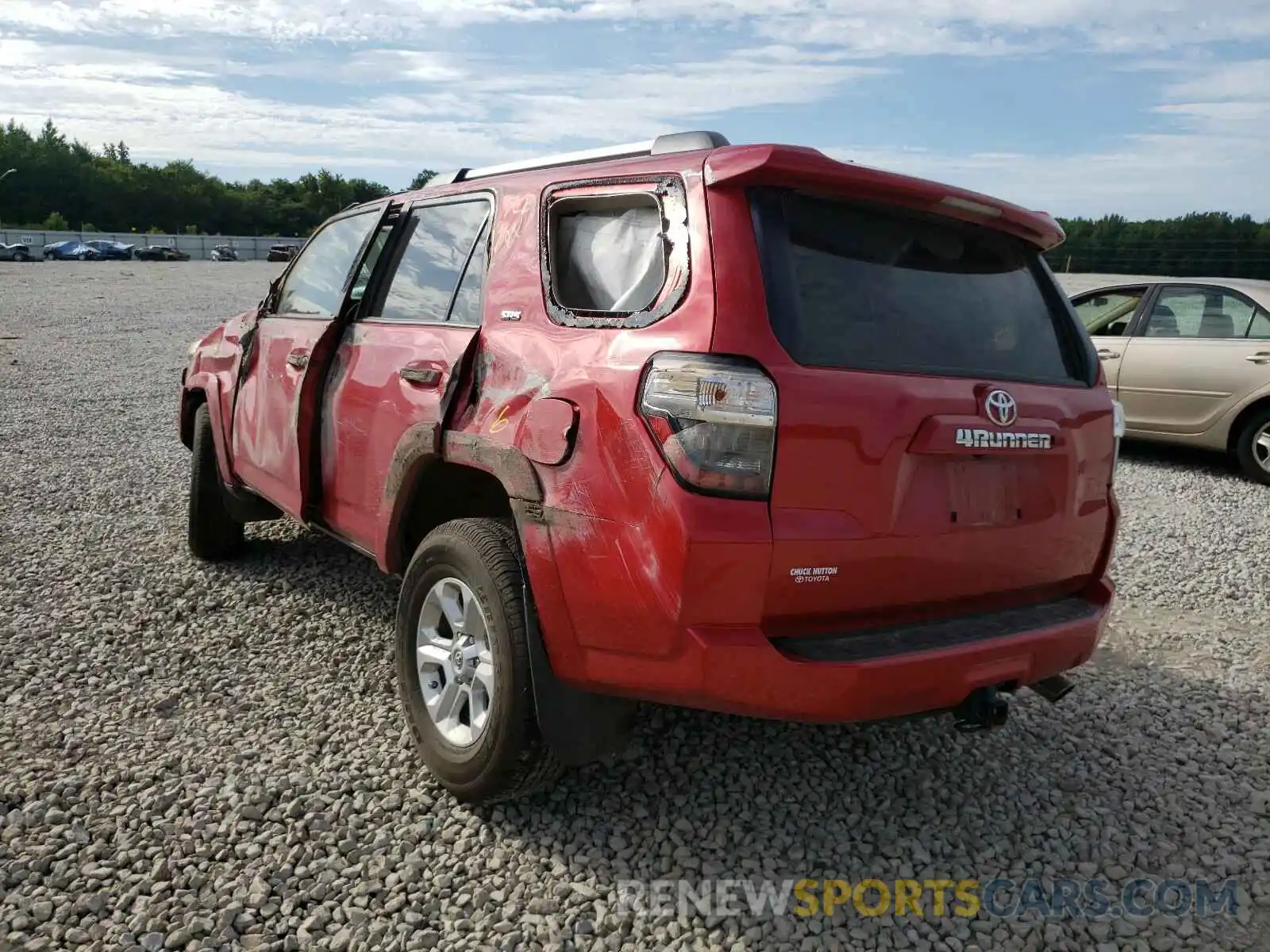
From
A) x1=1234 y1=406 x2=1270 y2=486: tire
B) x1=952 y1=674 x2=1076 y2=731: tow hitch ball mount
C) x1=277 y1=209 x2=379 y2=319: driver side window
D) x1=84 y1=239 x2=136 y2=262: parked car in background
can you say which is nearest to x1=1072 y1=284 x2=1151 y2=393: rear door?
x1=1234 y1=406 x2=1270 y2=486: tire

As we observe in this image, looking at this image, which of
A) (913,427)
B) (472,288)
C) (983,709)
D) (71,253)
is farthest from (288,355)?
(71,253)

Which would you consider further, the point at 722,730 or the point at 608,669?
the point at 722,730

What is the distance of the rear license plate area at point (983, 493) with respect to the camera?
8.45 feet

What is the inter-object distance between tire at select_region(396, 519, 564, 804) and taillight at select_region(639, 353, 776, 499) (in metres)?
0.69

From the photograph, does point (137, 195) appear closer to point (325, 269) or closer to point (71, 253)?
point (71, 253)

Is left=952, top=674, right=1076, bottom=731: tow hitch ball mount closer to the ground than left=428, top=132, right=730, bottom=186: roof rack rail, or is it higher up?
closer to the ground

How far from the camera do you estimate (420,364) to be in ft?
10.7

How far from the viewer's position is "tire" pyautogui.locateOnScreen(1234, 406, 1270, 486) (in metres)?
7.71

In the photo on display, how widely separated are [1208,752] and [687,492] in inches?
97.3

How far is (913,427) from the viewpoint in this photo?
2469 mm

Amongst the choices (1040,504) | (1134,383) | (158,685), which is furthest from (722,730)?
(1134,383)

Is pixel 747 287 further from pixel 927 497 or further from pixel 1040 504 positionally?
pixel 1040 504

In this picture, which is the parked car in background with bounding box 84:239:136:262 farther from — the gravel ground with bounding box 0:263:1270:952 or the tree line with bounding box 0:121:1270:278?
the gravel ground with bounding box 0:263:1270:952

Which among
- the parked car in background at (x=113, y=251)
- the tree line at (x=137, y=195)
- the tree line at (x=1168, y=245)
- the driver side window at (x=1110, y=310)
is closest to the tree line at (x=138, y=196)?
the tree line at (x=137, y=195)
